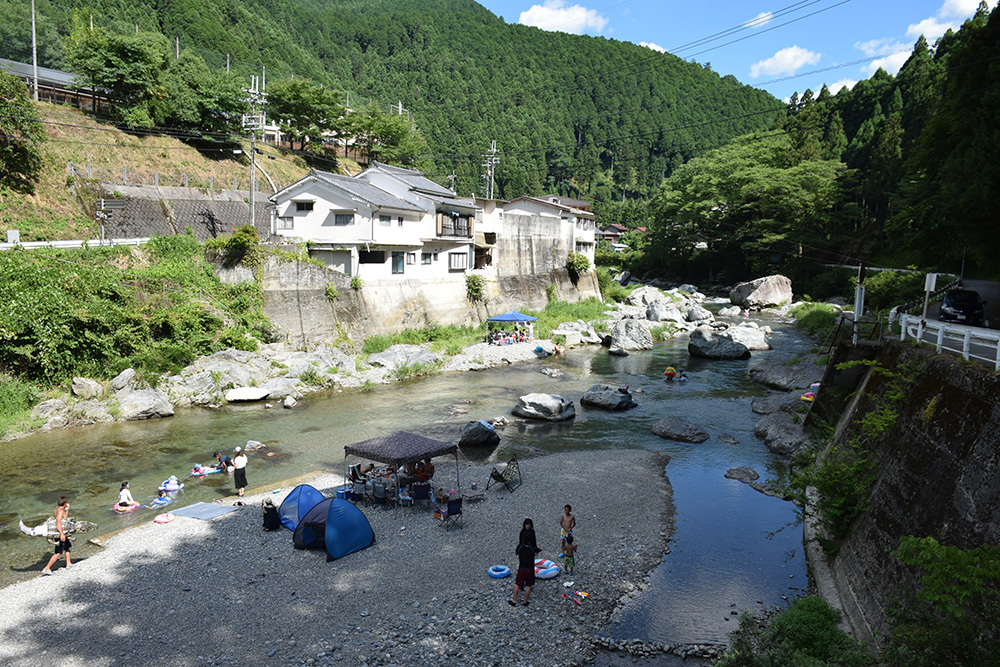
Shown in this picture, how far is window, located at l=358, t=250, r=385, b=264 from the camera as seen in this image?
33.1m

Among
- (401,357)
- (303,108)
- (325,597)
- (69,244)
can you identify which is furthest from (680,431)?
(303,108)

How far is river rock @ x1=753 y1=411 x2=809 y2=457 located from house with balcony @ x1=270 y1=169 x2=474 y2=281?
2144 cm

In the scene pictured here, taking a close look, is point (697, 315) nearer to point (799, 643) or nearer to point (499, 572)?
point (499, 572)

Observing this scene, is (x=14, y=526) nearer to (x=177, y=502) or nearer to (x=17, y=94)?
(x=177, y=502)

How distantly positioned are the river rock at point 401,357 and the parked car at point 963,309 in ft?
68.7

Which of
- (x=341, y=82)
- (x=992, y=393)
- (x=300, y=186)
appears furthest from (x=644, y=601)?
(x=341, y=82)

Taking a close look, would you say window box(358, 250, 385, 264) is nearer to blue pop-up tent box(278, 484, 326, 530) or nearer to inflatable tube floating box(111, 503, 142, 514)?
inflatable tube floating box(111, 503, 142, 514)

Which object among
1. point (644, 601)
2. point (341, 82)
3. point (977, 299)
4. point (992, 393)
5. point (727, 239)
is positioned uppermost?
point (341, 82)

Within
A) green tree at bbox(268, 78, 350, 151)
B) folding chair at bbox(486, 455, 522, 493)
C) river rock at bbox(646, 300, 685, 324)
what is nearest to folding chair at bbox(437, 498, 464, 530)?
folding chair at bbox(486, 455, 522, 493)

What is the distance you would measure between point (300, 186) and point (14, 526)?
24.3 m

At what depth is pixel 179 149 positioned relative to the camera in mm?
40531

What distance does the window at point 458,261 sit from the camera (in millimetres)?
39219

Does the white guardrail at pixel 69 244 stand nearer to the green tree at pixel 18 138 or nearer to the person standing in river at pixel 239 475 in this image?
the green tree at pixel 18 138

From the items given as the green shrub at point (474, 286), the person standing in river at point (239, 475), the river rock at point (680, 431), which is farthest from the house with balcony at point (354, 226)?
the river rock at point (680, 431)
